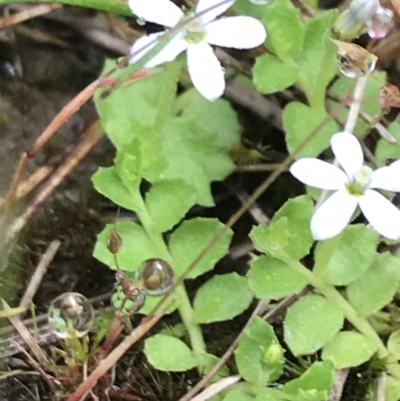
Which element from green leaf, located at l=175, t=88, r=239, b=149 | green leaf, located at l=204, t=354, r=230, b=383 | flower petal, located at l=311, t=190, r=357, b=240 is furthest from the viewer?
green leaf, located at l=175, t=88, r=239, b=149

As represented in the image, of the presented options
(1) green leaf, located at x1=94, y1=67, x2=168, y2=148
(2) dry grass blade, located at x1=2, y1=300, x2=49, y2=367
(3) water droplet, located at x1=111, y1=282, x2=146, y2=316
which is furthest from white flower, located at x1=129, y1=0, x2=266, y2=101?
(2) dry grass blade, located at x1=2, y1=300, x2=49, y2=367

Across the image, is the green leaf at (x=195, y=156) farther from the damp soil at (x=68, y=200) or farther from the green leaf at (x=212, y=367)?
the green leaf at (x=212, y=367)

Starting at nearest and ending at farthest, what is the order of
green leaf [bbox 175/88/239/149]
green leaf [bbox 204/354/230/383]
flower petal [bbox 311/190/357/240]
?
flower petal [bbox 311/190/357/240] → green leaf [bbox 204/354/230/383] → green leaf [bbox 175/88/239/149]

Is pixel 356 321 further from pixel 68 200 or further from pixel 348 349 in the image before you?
pixel 68 200

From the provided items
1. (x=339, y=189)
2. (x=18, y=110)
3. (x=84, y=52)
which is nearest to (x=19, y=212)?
(x=18, y=110)

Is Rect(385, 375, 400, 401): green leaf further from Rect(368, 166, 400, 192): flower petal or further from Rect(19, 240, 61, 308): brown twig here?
Rect(19, 240, 61, 308): brown twig

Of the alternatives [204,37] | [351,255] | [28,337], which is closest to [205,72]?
[204,37]
